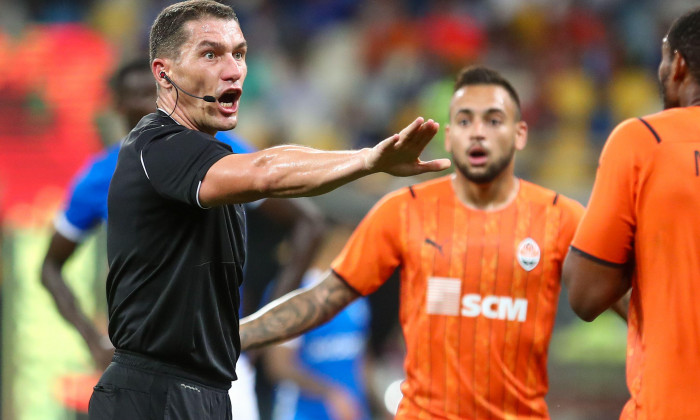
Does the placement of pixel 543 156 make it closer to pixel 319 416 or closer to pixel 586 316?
pixel 319 416

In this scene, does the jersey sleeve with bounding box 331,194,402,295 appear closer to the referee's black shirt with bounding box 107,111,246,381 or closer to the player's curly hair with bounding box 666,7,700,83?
the referee's black shirt with bounding box 107,111,246,381

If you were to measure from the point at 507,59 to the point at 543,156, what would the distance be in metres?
1.29

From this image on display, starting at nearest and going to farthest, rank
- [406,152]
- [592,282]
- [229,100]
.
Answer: [406,152] → [592,282] → [229,100]

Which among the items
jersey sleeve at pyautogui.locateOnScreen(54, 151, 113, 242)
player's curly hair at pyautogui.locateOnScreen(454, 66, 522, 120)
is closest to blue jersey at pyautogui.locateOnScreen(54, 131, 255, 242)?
jersey sleeve at pyautogui.locateOnScreen(54, 151, 113, 242)

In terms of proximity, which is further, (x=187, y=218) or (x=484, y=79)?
(x=484, y=79)

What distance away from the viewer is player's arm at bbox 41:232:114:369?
16.0 ft

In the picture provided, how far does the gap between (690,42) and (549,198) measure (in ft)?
4.16

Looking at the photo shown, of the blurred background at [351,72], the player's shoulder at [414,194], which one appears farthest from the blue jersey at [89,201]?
the blurred background at [351,72]

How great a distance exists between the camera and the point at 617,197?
2725 millimetres

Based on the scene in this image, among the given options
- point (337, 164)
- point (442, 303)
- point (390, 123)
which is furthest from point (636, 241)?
point (390, 123)

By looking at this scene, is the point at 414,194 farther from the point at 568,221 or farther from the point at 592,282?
the point at 592,282

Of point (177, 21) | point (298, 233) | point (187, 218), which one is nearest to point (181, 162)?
point (187, 218)

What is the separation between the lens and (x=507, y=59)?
9.63 meters

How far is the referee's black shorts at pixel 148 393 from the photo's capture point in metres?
2.72
